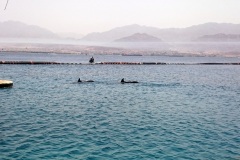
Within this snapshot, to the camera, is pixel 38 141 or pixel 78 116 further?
pixel 78 116

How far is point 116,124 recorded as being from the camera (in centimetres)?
2919

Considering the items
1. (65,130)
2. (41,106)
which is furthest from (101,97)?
(65,130)

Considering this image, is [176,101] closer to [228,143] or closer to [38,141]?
[228,143]

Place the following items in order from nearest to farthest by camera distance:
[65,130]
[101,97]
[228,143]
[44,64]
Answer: [228,143] < [65,130] < [101,97] < [44,64]

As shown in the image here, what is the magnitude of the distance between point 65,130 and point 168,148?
981 cm

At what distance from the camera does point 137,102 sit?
133 feet

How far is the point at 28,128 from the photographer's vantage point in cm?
2689

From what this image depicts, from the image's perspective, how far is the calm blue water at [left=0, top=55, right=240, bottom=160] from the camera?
876 inches

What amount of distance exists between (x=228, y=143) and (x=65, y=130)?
1480 centimetres

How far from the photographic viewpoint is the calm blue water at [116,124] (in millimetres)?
22250

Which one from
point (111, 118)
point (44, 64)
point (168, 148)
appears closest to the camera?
point (168, 148)

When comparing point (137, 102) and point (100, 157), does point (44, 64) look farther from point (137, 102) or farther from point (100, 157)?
point (100, 157)

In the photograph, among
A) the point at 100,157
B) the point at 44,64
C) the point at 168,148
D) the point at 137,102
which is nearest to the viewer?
the point at 100,157

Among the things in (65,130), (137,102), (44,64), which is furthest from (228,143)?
(44,64)
